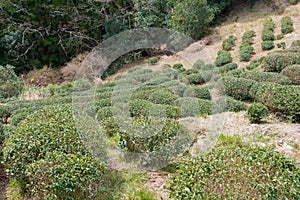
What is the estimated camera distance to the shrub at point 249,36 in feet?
83.7

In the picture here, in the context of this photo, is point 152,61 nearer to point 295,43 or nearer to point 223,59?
point 223,59

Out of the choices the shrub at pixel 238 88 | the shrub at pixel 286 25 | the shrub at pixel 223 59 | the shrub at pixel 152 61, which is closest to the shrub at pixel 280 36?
the shrub at pixel 286 25

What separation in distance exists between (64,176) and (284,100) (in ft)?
23.9

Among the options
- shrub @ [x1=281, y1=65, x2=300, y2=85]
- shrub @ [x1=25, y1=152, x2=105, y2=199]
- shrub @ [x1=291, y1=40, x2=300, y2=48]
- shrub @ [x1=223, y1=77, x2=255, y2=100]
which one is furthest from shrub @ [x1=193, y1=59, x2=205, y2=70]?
shrub @ [x1=25, y1=152, x2=105, y2=199]

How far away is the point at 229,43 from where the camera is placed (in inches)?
1020

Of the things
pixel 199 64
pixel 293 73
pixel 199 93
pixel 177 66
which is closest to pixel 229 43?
pixel 199 64

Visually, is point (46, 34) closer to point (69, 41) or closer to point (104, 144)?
point (69, 41)

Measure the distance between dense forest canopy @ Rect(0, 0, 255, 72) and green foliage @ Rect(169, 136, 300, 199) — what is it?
22.2m

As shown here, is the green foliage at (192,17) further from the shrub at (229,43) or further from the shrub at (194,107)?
the shrub at (194,107)

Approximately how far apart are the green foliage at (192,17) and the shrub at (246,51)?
4.53m

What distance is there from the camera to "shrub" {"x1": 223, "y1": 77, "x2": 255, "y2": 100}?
46.5 ft

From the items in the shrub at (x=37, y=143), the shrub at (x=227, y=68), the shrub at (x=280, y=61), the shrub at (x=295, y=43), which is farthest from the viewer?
the shrub at (x=295, y=43)

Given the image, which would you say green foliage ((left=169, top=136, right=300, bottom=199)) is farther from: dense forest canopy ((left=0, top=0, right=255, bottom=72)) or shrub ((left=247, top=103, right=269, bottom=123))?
dense forest canopy ((left=0, top=0, right=255, bottom=72))

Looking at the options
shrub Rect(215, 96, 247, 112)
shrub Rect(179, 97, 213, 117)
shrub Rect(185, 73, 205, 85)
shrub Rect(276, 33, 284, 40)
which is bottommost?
shrub Rect(185, 73, 205, 85)
